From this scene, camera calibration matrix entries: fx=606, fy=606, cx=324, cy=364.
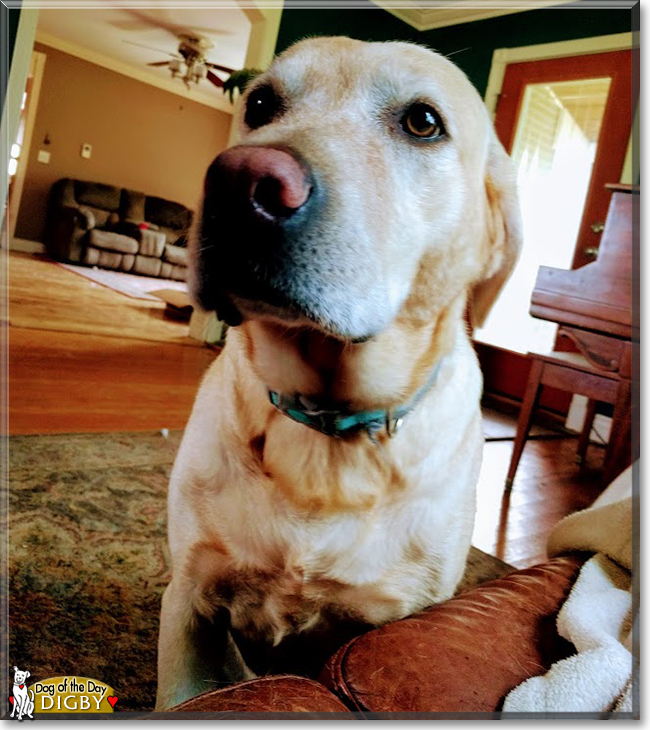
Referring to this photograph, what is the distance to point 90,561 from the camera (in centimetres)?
155

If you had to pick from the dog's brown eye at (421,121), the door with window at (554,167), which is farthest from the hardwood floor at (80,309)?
the dog's brown eye at (421,121)

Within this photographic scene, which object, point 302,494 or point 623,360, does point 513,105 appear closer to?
point 623,360

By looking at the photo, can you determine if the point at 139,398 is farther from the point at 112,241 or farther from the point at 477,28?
the point at 112,241

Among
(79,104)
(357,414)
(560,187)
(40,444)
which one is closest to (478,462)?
(357,414)

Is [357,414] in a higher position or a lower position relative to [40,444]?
higher

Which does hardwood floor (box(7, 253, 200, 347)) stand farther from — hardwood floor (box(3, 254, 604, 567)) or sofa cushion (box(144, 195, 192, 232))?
sofa cushion (box(144, 195, 192, 232))

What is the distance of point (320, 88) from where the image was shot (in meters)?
0.91

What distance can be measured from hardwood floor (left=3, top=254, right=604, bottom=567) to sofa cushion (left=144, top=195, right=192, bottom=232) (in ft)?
16.8

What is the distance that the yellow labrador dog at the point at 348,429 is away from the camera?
88cm

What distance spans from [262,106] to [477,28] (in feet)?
17.1

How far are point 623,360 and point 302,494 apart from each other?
2.11 meters

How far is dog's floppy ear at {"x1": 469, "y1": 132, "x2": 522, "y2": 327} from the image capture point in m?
1.03

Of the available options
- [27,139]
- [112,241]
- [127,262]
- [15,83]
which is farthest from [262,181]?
[27,139]

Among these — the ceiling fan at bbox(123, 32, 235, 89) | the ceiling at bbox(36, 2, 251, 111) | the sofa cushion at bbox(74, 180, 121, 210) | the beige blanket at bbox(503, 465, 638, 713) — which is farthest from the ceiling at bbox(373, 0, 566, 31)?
the sofa cushion at bbox(74, 180, 121, 210)
